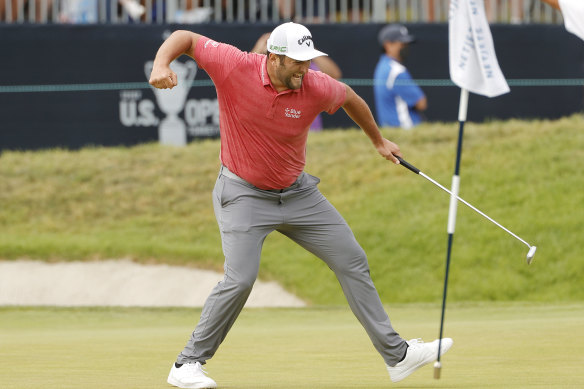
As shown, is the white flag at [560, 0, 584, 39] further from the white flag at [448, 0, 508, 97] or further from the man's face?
the man's face

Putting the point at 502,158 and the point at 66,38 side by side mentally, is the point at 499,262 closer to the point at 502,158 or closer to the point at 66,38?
the point at 502,158

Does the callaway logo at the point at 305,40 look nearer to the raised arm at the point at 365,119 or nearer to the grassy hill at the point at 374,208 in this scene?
the raised arm at the point at 365,119

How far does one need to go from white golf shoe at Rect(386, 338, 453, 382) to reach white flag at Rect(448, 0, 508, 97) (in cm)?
175

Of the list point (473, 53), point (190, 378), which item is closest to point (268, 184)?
point (190, 378)

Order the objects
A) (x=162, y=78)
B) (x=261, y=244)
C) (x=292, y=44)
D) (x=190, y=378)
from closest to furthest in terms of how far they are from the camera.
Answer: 1. (x=162, y=78)
2. (x=292, y=44)
3. (x=190, y=378)
4. (x=261, y=244)

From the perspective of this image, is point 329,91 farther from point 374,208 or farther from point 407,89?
point 374,208

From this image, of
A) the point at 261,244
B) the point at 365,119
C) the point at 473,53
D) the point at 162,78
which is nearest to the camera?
the point at 162,78

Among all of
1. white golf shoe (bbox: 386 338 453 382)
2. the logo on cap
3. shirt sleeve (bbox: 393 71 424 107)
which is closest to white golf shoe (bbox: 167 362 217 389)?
white golf shoe (bbox: 386 338 453 382)

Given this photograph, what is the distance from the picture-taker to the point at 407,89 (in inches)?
685

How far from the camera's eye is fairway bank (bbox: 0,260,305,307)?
15891 mm

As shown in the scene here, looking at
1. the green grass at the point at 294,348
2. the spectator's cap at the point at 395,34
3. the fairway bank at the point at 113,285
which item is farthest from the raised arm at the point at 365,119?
the spectator's cap at the point at 395,34

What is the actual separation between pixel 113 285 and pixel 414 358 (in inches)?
385

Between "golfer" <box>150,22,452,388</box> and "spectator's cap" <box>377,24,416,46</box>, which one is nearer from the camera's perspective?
"golfer" <box>150,22,452,388</box>

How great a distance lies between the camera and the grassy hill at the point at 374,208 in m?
16.3
